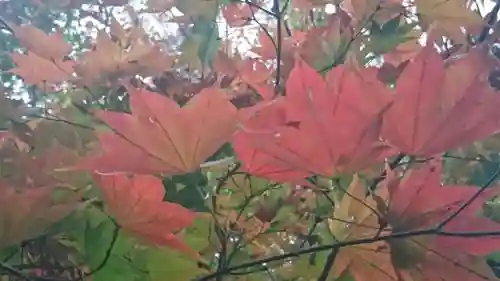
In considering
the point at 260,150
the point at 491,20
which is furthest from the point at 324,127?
the point at 491,20

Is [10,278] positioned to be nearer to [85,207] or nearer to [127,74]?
[85,207]

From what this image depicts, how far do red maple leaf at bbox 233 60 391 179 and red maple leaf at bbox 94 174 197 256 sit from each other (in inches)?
2.1

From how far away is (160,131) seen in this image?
0.29 meters

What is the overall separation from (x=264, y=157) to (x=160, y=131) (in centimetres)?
5

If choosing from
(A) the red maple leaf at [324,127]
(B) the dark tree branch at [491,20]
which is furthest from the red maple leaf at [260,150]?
(B) the dark tree branch at [491,20]

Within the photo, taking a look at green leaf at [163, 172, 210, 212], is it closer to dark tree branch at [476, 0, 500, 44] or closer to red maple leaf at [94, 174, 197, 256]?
red maple leaf at [94, 174, 197, 256]

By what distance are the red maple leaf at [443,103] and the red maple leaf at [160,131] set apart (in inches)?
2.9

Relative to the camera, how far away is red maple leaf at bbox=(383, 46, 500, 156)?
277mm

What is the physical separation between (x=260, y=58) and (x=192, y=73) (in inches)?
2.5

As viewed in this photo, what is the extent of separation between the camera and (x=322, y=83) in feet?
0.91

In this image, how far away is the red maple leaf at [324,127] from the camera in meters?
0.27

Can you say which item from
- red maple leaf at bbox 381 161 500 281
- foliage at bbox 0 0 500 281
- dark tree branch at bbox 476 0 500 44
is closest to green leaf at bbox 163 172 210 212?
foliage at bbox 0 0 500 281

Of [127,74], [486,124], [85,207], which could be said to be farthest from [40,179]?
[486,124]

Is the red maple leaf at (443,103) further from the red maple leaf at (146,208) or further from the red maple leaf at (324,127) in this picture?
the red maple leaf at (146,208)
